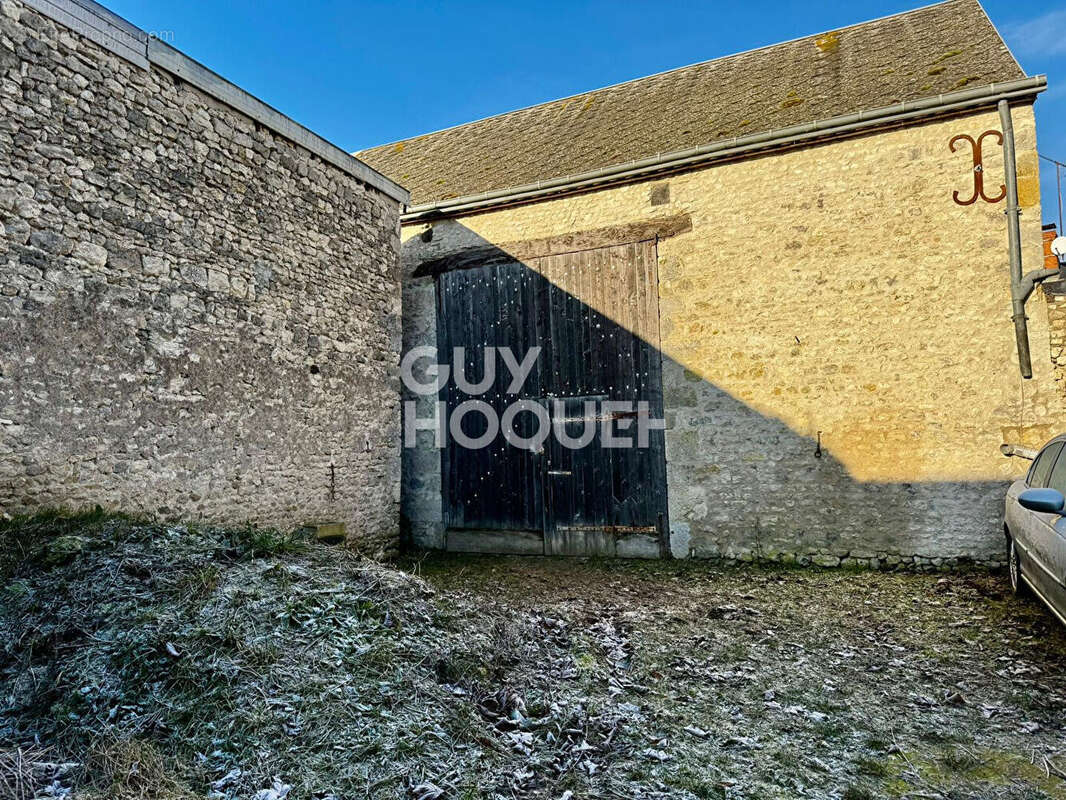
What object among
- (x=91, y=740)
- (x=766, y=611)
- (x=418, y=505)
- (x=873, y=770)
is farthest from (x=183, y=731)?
(x=418, y=505)

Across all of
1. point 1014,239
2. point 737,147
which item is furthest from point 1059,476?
point 737,147

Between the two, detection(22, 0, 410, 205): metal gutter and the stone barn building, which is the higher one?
detection(22, 0, 410, 205): metal gutter

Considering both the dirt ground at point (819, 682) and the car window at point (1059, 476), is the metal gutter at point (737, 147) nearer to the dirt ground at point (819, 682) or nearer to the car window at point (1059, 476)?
the car window at point (1059, 476)

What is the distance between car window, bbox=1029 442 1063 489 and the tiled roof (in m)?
4.03

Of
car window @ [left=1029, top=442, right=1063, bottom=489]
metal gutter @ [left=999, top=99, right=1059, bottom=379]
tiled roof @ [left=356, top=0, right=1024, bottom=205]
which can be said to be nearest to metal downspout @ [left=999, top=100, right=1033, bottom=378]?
metal gutter @ [left=999, top=99, right=1059, bottom=379]

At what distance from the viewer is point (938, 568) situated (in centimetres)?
629

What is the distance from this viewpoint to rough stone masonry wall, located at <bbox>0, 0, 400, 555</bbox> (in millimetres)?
4621

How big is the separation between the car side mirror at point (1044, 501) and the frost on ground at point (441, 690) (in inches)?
40.5

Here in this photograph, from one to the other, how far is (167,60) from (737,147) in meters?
5.82

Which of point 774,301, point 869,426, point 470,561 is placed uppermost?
point 774,301

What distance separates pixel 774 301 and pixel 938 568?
126 inches

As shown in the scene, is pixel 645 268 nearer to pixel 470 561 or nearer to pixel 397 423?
pixel 397 423

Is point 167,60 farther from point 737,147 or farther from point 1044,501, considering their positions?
point 1044,501

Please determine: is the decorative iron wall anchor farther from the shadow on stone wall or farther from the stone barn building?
the shadow on stone wall
